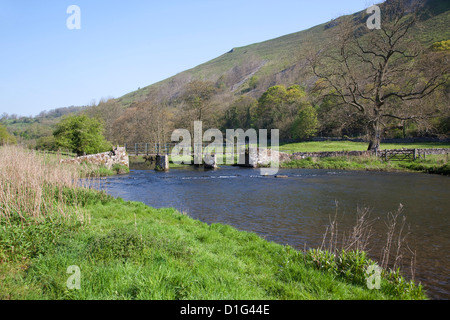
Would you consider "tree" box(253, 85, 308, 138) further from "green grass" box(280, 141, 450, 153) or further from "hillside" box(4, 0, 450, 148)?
"green grass" box(280, 141, 450, 153)

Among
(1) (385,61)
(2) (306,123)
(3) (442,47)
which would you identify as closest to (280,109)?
(2) (306,123)

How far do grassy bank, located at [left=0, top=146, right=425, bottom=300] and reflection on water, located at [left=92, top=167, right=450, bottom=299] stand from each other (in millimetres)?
1763

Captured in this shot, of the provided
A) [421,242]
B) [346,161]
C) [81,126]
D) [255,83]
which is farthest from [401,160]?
[255,83]

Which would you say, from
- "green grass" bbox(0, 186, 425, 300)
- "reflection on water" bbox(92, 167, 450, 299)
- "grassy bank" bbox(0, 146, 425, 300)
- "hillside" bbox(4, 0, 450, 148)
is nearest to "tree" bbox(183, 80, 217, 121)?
"hillside" bbox(4, 0, 450, 148)

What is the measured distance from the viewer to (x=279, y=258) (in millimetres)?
6633

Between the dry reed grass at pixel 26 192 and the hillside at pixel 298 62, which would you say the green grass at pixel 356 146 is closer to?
the hillside at pixel 298 62

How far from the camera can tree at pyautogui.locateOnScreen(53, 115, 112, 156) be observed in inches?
1443

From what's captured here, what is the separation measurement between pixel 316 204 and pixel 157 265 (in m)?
10.3

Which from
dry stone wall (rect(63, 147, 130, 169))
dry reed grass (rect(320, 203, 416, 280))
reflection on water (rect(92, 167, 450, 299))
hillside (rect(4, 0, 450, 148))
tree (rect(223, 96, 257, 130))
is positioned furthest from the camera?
tree (rect(223, 96, 257, 130))

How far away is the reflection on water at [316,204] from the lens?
27.8ft

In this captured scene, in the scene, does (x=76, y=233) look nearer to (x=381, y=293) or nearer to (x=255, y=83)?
(x=381, y=293)

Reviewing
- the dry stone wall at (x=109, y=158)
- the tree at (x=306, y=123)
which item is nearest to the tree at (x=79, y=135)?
the dry stone wall at (x=109, y=158)

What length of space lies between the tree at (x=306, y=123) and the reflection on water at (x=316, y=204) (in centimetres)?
3468

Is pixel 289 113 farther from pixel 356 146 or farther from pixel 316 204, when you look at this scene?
pixel 316 204
